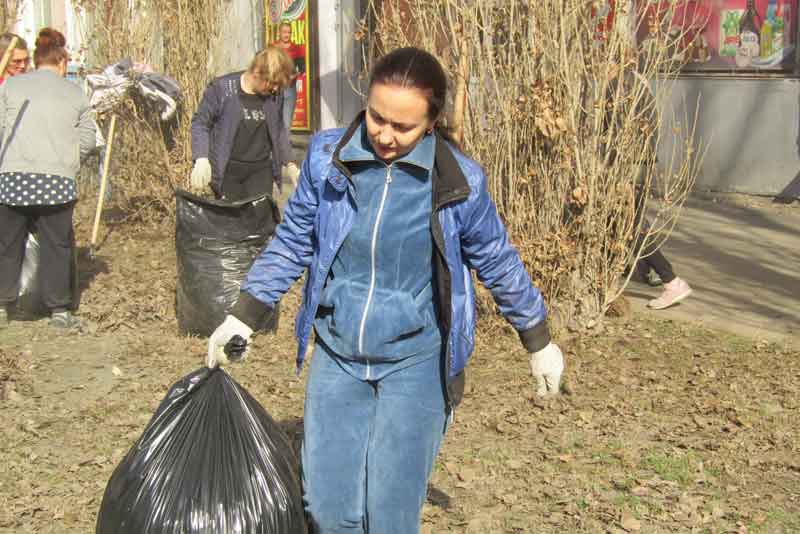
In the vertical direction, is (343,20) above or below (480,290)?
above

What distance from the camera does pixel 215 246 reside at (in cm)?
669

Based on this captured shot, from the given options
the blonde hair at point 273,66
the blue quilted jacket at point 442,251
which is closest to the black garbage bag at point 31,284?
the blonde hair at point 273,66

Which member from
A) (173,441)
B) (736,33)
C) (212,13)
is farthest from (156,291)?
(736,33)

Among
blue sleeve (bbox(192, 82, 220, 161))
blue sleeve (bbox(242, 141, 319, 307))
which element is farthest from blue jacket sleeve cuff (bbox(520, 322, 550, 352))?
blue sleeve (bbox(192, 82, 220, 161))

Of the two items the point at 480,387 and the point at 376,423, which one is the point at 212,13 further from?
the point at 376,423

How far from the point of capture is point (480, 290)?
6.27 metres

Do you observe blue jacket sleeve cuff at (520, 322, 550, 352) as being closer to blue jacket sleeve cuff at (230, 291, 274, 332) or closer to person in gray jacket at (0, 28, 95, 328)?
blue jacket sleeve cuff at (230, 291, 274, 332)

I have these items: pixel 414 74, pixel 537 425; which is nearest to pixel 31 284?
pixel 537 425

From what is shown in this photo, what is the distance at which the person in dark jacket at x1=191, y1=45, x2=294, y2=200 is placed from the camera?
7184mm

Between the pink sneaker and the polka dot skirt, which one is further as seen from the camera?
the pink sneaker

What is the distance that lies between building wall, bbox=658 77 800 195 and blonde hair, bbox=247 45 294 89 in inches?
187

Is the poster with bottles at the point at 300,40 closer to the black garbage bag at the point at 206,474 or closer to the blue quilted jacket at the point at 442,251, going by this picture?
the black garbage bag at the point at 206,474

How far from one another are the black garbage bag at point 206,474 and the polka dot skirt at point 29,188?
3827mm

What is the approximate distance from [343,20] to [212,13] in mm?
5253
